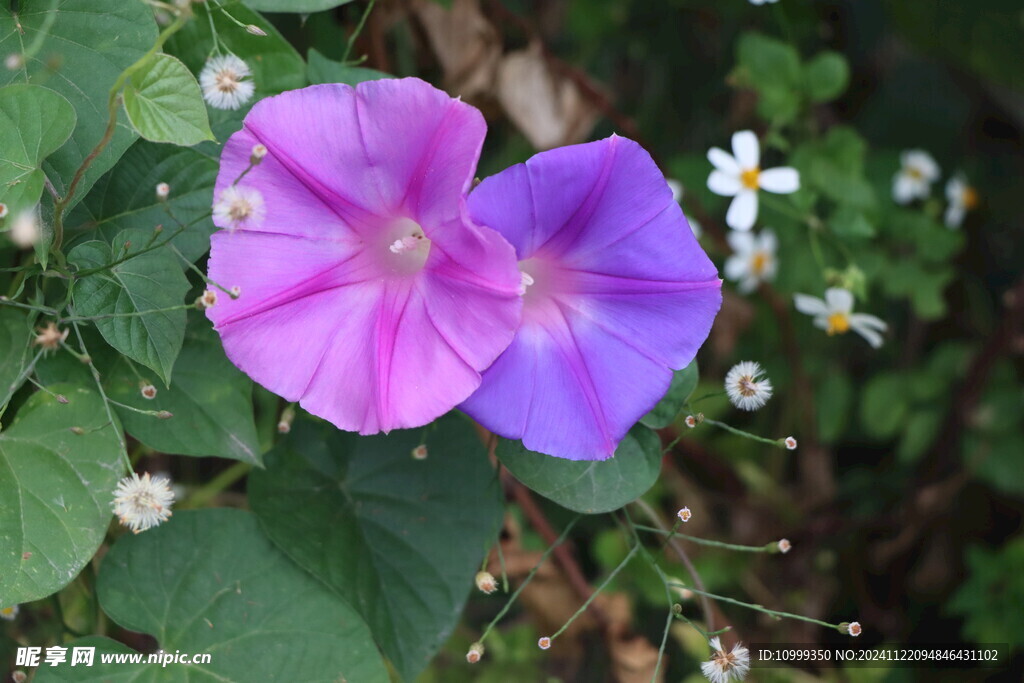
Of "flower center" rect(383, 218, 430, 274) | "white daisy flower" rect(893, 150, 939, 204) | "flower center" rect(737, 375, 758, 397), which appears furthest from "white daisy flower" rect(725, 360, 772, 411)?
"white daisy flower" rect(893, 150, 939, 204)

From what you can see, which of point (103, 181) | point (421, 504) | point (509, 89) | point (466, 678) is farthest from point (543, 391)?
point (466, 678)

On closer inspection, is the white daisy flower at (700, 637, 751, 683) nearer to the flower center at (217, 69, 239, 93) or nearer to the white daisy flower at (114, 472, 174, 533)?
the white daisy flower at (114, 472, 174, 533)

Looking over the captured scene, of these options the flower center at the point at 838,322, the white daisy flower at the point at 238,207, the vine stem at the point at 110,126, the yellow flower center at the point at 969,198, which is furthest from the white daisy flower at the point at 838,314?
the vine stem at the point at 110,126

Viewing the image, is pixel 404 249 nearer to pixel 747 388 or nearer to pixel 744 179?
pixel 747 388

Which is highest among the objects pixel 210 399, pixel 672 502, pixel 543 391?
pixel 543 391

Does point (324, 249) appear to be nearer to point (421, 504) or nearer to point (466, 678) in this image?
point (421, 504)

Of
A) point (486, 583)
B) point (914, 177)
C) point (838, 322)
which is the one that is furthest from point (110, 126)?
point (914, 177)

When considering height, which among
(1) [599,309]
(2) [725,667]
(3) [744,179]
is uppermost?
(1) [599,309]
